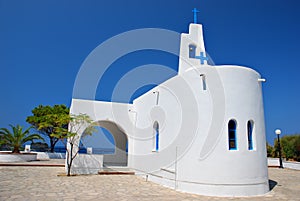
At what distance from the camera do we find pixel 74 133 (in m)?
13.0

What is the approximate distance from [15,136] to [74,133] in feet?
35.1

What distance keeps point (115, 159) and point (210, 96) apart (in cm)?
1269

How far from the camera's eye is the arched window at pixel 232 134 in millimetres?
8602

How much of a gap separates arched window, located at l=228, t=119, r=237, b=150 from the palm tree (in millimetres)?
18569

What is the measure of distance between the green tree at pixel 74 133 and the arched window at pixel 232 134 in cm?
838

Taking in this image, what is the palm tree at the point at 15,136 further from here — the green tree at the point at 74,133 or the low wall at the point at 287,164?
the low wall at the point at 287,164

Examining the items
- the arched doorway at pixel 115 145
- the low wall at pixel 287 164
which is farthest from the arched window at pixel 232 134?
the low wall at pixel 287 164

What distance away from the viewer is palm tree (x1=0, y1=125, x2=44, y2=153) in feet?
65.5

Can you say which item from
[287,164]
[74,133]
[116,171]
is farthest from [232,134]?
[287,164]

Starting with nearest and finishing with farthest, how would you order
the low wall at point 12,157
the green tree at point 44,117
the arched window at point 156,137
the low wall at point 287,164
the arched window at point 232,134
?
the arched window at point 232,134, the arched window at point 156,137, the low wall at point 287,164, the low wall at point 12,157, the green tree at point 44,117

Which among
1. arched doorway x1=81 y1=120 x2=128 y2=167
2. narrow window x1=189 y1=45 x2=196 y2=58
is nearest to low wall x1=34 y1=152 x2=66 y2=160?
arched doorway x1=81 y1=120 x2=128 y2=167

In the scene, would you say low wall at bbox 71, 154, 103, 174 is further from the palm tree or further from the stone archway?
the palm tree

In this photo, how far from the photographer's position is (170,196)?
7.98m

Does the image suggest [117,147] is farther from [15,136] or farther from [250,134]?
[250,134]
